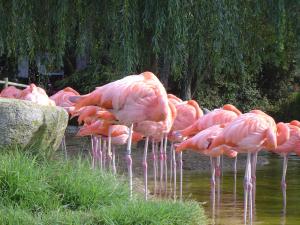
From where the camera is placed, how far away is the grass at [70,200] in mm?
4980

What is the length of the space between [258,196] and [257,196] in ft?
0.06

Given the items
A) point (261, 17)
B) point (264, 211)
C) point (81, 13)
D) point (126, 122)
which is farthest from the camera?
point (261, 17)

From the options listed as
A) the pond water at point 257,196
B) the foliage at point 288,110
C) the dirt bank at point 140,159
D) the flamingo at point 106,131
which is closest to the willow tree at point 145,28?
the flamingo at point 106,131

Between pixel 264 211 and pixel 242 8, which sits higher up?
pixel 242 8

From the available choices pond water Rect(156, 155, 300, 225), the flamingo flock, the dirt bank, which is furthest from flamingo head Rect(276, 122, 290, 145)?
the dirt bank

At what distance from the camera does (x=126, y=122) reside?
256 inches

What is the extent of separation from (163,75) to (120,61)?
3112mm

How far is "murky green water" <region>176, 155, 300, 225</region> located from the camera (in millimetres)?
7031

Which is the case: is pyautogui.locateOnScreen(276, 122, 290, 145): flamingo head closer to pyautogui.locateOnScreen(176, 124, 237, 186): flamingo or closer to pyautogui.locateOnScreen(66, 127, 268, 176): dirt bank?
pyautogui.locateOnScreen(176, 124, 237, 186): flamingo

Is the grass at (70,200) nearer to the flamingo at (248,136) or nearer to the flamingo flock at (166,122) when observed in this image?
the flamingo flock at (166,122)

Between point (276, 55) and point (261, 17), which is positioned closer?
point (261, 17)

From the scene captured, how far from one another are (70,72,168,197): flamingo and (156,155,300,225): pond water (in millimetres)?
1141

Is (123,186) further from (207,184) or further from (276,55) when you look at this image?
(276,55)

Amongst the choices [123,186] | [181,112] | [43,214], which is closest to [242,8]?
[181,112]
